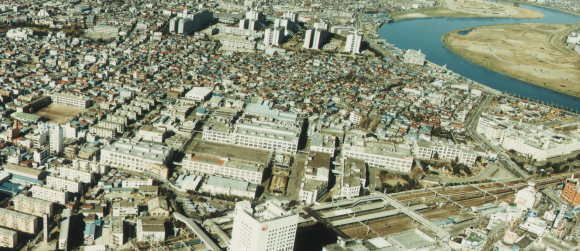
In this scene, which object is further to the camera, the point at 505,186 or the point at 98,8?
the point at 98,8

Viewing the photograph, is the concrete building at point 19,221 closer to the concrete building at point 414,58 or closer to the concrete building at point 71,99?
the concrete building at point 71,99

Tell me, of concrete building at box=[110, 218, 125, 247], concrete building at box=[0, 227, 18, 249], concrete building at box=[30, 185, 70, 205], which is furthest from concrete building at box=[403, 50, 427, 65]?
concrete building at box=[0, 227, 18, 249]

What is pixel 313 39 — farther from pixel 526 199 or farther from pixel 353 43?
pixel 526 199

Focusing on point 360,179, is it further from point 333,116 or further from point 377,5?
point 377,5

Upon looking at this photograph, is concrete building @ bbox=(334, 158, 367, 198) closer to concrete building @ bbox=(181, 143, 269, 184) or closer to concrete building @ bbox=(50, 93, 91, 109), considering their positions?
concrete building @ bbox=(181, 143, 269, 184)

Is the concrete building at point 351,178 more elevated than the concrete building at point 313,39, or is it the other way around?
the concrete building at point 313,39

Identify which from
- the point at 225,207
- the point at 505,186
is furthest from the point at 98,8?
the point at 505,186

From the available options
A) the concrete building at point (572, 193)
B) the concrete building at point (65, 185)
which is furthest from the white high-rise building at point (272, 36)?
the concrete building at point (65, 185)
